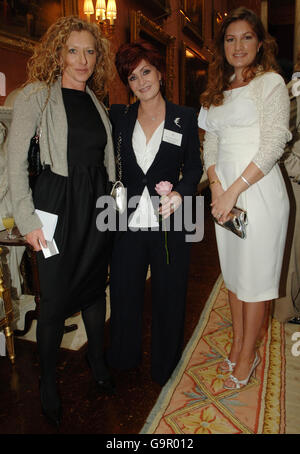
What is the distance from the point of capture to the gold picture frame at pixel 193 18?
285 inches

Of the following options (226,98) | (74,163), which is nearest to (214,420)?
(74,163)

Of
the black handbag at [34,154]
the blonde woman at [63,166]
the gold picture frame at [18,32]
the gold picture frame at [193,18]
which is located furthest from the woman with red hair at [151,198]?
the gold picture frame at [193,18]

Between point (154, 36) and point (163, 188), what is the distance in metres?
4.76

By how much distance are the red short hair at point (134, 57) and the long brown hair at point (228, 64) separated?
346mm

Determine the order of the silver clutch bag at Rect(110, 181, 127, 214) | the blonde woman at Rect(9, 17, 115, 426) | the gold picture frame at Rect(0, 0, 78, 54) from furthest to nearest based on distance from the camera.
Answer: the gold picture frame at Rect(0, 0, 78, 54), the silver clutch bag at Rect(110, 181, 127, 214), the blonde woman at Rect(9, 17, 115, 426)

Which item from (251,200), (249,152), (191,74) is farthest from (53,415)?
(191,74)

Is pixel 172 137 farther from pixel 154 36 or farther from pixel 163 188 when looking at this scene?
pixel 154 36

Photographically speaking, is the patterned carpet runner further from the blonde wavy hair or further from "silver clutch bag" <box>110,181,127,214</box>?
the blonde wavy hair

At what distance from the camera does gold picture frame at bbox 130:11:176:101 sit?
15.7 feet

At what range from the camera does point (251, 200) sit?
1.85 m

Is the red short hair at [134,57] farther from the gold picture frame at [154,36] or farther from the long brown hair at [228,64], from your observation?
the gold picture frame at [154,36]

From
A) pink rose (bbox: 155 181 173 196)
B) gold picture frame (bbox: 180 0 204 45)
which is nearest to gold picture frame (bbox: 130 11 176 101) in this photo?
gold picture frame (bbox: 180 0 204 45)

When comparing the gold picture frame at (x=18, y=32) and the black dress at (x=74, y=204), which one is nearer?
the black dress at (x=74, y=204)
